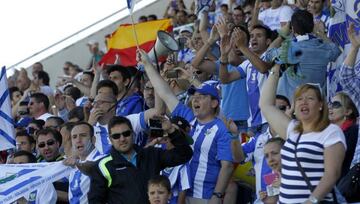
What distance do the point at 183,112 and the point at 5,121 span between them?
2.60m

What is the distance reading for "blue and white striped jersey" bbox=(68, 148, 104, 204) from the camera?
459 inches

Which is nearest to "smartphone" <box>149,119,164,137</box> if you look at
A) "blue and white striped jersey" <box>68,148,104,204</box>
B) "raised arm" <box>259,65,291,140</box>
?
"blue and white striped jersey" <box>68,148,104,204</box>

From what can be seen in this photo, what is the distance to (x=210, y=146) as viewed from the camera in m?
11.5

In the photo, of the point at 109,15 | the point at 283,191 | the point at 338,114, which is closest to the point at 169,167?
the point at 338,114

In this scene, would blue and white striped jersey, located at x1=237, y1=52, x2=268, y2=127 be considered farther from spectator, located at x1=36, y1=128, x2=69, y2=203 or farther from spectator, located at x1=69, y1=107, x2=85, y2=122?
spectator, located at x1=36, y1=128, x2=69, y2=203

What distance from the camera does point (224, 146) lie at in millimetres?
11453

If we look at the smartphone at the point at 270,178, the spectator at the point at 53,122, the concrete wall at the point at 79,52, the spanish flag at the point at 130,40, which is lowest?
the smartphone at the point at 270,178

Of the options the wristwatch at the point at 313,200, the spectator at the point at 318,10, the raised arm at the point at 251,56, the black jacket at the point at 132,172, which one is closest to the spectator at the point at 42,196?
the black jacket at the point at 132,172

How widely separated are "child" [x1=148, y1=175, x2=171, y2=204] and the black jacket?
237 mm

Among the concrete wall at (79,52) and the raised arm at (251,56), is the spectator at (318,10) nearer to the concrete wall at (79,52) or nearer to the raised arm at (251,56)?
the raised arm at (251,56)

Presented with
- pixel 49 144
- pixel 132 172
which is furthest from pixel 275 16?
pixel 132 172

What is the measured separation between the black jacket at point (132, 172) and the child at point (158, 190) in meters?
0.24

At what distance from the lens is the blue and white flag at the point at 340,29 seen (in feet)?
39.8

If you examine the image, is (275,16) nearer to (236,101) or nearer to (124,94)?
(236,101)
